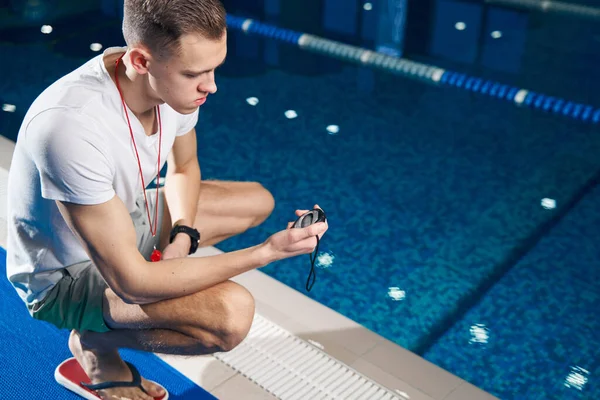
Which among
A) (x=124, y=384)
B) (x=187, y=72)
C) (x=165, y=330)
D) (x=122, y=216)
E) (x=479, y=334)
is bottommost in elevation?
(x=479, y=334)

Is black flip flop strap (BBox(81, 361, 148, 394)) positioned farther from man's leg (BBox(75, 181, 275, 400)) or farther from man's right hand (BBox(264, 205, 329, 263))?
man's right hand (BBox(264, 205, 329, 263))

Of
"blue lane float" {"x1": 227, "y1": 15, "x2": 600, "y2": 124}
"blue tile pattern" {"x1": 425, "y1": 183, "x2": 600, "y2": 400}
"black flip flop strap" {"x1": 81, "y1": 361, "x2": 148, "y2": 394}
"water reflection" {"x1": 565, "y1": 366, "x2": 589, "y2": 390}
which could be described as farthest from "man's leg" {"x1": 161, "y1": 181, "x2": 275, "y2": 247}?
"blue lane float" {"x1": 227, "y1": 15, "x2": 600, "y2": 124}

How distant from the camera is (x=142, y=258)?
5.43ft

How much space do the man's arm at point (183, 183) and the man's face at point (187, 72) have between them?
44cm

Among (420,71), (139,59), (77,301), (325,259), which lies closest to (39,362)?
(77,301)

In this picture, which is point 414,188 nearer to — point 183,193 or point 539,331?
point 539,331

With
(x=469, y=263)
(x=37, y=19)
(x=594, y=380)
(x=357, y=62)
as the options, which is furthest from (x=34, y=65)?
(x=594, y=380)

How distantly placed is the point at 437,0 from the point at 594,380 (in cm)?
399

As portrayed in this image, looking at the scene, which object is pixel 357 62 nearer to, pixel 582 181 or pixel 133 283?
pixel 582 181

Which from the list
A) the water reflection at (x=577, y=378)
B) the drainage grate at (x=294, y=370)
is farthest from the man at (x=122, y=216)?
the water reflection at (x=577, y=378)

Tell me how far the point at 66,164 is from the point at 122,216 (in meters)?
0.18

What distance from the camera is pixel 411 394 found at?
221cm

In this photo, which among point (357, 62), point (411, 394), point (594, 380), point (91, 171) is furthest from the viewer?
point (357, 62)

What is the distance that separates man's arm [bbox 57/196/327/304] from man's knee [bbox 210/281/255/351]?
0.14 feet
